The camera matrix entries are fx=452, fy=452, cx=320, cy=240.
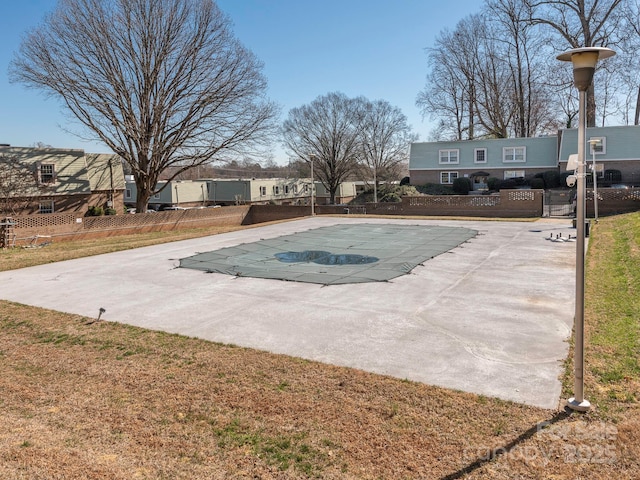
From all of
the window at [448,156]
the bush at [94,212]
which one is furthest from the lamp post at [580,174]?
the window at [448,156]

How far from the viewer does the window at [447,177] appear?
3875 cm

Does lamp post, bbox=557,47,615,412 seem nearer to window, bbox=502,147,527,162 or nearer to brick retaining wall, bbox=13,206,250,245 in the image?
brick retaining wall, bbox=13,206,250,245

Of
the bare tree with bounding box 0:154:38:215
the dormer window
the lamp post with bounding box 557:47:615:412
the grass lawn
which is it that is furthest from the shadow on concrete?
the dormer window

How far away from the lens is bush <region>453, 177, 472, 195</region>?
35469 mm

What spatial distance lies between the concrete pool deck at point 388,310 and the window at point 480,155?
85.3 ft

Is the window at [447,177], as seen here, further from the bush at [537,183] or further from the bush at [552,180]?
the bush at [552,180]

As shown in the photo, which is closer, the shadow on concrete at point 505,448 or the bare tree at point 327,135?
the shadow on concrete at point 505,448

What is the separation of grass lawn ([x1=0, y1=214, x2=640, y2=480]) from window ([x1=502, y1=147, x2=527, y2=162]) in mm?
33122

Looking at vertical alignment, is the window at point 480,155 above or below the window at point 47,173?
above

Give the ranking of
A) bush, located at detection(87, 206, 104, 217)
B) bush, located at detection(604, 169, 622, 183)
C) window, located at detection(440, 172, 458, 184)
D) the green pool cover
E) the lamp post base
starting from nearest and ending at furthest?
the lamp post base → the green pool cover → bush, located at detection(87, 206, 104, 217) → bush, located at detection(604, 169, 622, 183) → window, located at detection(440, 172, 458, 184)

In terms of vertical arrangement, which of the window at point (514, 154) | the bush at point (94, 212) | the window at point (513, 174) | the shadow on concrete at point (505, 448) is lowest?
the shadow on concrete at point (505, 448)

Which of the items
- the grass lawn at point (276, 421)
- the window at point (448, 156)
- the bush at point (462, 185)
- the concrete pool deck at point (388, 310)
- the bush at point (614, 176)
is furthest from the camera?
the window at point (448, 156)

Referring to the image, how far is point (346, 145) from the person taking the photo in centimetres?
4512

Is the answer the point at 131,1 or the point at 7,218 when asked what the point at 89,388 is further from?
the point at 131,1
